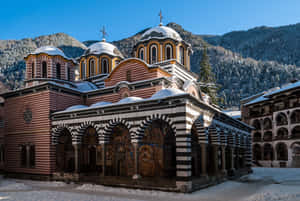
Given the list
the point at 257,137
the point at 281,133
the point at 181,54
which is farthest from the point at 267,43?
the point at 181,54

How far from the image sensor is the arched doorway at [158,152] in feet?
53.9

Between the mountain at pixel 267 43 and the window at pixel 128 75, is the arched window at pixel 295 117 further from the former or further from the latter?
the mountain at pixel 267 43

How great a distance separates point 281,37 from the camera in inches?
6309

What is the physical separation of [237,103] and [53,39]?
356 ft

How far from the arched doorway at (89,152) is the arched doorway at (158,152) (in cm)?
442

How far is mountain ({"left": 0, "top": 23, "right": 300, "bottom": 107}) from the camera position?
102281 mm

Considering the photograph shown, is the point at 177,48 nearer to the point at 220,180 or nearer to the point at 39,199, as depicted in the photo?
the point at 220,180

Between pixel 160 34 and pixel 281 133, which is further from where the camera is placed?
pixel 281 133

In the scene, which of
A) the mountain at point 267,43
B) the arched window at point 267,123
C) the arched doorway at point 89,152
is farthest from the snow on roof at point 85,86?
the mountain at point 267,43

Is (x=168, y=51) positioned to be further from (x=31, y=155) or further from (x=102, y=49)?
(x=31, y=155)

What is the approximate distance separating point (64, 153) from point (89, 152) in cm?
178

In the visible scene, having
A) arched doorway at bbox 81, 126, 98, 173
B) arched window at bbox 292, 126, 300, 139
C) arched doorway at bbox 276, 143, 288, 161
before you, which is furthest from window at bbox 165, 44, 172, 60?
arched doorway at bbox 276, 143, 288, 161

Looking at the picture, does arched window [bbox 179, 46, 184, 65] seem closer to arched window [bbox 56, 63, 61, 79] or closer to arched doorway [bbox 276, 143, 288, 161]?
arched window [bbox 56, 63, 61, 79]

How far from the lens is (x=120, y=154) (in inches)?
701
